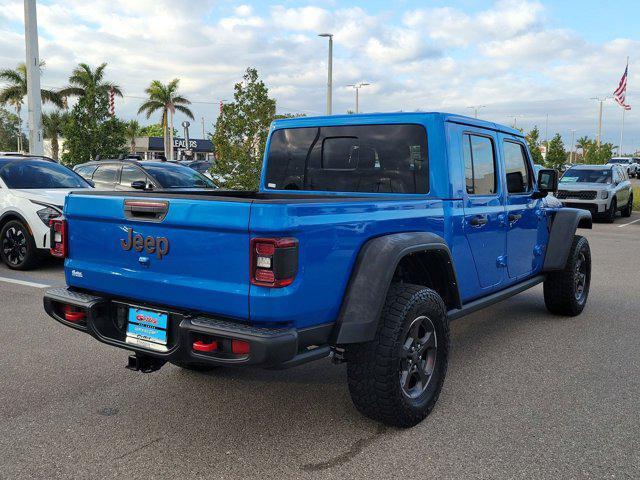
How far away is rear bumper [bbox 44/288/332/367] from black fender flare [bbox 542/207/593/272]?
3.50 metres

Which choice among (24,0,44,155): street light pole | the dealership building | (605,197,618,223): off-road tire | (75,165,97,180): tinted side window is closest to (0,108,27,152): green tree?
the dealership building

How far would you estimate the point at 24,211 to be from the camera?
8.54 meters

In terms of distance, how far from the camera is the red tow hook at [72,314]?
366 centimetres

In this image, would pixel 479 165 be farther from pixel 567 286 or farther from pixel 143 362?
pixel 143 362

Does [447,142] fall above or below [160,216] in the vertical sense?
above

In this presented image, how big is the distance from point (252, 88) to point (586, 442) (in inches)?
423

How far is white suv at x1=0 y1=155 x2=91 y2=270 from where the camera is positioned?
8484 mm

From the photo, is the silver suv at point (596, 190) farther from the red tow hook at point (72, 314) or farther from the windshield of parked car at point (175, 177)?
the red tow hook at point (72, 314)

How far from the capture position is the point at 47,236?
8.47 m

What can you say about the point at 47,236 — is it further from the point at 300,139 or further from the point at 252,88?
the point at 252,88

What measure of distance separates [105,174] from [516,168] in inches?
355

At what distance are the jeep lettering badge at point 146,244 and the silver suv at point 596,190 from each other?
1647 centimetres

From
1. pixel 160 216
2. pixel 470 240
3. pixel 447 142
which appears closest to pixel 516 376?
pixel 470 240

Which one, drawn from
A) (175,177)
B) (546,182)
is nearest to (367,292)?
(546,182)
